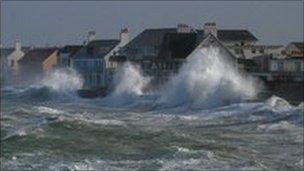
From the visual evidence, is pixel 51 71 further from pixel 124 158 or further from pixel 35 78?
pixel 124 158

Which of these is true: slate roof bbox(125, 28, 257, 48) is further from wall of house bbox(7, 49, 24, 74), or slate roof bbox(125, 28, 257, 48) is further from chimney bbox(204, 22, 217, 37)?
wall of house bbox(7, 49, 24, 74)

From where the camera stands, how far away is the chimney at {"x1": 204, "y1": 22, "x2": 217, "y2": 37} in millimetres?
56844

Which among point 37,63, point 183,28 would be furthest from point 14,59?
point 183,28

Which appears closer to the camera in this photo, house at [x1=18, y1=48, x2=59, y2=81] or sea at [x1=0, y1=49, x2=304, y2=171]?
sea at [x1=0, y1=49, x2=304, y2=171]

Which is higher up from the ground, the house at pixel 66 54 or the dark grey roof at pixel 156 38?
the dark grey roof at pixel 156 38

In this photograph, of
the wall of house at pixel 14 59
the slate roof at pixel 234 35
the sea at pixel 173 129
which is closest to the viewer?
the sea at pixel 173 129

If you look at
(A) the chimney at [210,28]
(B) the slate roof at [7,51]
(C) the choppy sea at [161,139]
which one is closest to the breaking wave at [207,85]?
(C) the choppy sea at [161,139]

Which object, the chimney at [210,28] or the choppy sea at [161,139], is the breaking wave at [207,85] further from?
the chimney at [210,28]

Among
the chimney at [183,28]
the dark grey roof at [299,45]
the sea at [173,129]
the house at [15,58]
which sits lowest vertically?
the sea at [173,129]

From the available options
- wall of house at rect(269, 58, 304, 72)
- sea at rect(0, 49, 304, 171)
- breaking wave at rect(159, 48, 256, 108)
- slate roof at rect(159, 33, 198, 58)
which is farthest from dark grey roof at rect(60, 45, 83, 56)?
wall of house at rect(269, 58, 304, 72)

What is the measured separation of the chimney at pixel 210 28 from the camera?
56.8m

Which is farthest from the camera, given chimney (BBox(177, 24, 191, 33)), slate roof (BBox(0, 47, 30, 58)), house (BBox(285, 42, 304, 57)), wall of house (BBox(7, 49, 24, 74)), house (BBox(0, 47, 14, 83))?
slate roof (BBox(0, 47, 30, 58))

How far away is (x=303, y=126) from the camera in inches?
1136

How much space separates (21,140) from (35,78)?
2203 inches
